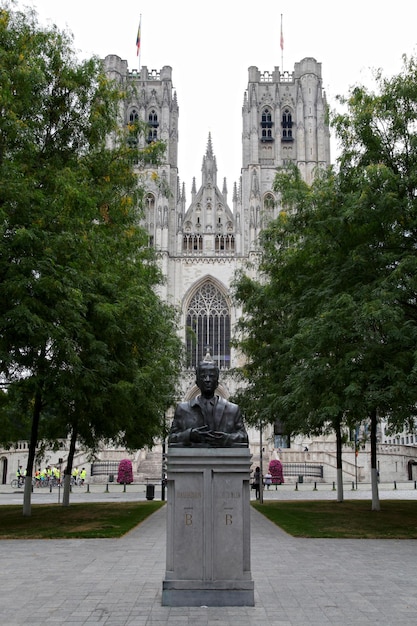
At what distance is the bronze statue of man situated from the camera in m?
7.28

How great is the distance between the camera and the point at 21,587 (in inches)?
296

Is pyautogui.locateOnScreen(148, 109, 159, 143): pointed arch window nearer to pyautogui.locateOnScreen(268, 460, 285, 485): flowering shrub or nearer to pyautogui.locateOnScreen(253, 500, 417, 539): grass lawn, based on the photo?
pyautogui.locateOnScreen(268, 460, 285, 485): flowering shrub

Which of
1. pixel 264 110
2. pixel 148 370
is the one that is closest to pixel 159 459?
pixel 148 370

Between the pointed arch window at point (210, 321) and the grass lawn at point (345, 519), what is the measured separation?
111 ft

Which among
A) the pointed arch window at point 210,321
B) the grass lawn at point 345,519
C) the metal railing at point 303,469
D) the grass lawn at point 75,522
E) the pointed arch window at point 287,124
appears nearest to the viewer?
the grass lawn at point 75,522

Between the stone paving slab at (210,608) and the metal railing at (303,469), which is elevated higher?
the metal railing at (303,469)

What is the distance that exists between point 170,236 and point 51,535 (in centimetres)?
4608

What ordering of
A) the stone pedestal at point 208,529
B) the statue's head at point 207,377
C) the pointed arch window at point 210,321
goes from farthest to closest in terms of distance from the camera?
the pointed arch window at point 210,321 < the statue's head at point 207,377 < the stone pedestal at point 208,529

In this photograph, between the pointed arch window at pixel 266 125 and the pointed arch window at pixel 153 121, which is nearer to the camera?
the pointed arch window at pixel 266 125

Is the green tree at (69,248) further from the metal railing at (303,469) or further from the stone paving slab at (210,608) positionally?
the metal railing at (303,469)

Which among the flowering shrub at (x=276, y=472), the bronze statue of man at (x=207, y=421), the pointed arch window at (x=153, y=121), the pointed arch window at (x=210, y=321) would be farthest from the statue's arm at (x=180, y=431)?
the pointed arch window at (x=153, y=121)

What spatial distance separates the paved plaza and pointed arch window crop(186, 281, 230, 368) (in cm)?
4392

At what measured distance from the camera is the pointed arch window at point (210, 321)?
55844 millimetres

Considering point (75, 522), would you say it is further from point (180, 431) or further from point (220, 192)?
point (220, 192)
